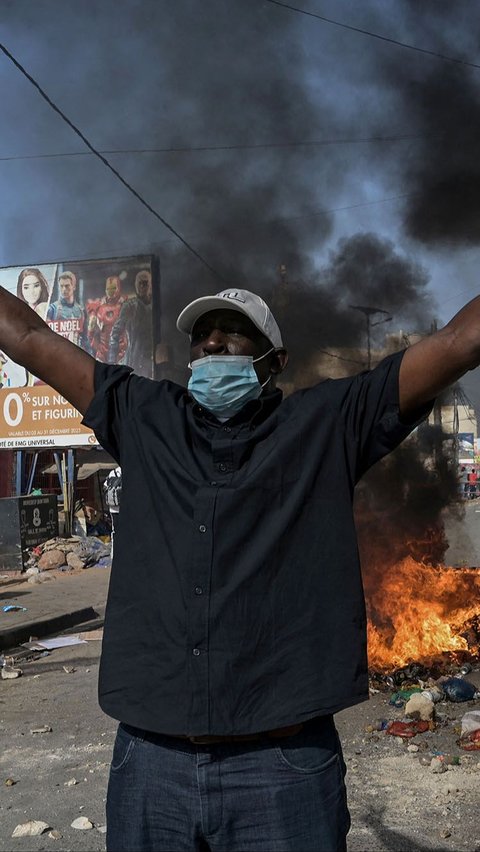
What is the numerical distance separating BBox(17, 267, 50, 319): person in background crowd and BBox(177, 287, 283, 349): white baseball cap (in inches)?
695

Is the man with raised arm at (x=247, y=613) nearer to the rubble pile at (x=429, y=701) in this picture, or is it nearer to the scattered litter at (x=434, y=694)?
the rubble pile at (x=429, y=701)

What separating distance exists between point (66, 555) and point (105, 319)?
6254mm

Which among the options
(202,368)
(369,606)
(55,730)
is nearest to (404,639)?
(369,606)

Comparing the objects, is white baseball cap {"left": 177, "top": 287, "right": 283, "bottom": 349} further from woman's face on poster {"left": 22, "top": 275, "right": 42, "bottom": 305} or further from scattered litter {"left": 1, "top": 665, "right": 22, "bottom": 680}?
woman's face on poster {"left": 22, "top": 275, "right": 42, "bottom": 305}

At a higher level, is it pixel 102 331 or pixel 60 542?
pixel 102 331

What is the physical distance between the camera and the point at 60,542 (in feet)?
48.9

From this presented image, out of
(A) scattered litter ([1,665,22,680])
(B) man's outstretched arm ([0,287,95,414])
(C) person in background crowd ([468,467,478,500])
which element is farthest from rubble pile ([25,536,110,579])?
(C) person in background crowd ([468,467,478,500])

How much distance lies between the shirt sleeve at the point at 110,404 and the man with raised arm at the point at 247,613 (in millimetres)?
80

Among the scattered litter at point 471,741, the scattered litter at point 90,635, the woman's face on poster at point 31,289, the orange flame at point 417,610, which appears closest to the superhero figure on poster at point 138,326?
the woman's face on poster at point 31,289

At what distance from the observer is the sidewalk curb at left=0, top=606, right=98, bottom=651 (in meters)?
7.82

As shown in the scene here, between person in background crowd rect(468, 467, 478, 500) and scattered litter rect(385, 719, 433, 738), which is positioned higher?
person in background crowd rect(468, 467, 478, 500)

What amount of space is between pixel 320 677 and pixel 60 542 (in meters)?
13.9

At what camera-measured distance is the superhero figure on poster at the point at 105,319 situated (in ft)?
59.3

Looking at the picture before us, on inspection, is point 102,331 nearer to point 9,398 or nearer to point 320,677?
point 9,398
